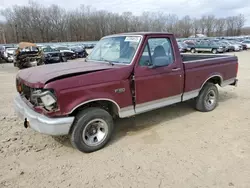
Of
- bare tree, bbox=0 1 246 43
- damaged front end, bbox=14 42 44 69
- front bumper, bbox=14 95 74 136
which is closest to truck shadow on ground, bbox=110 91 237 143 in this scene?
front bumper, bbox=14 95 74 136

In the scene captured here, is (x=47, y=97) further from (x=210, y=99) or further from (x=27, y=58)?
(x=27, y=58)

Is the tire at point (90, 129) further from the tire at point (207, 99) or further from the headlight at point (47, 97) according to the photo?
the tire at point (207, 99)

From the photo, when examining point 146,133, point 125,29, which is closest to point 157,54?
point 146,133

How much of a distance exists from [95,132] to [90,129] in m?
0.13

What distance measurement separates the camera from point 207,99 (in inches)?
215

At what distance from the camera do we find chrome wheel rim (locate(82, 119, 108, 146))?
3.54m

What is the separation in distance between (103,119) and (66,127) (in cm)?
66

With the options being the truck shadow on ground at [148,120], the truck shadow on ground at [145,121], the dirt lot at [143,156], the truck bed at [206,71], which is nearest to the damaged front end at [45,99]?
the dirt lot at [143,156]

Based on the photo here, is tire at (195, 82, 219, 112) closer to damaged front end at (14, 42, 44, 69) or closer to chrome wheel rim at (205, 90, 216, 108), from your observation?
chrome wheel rim at (205, 90, 216, 108)

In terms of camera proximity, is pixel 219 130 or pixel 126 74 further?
pixel 219 130

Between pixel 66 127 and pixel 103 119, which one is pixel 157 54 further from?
pixel 66 127

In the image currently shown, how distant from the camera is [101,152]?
3.62 meters

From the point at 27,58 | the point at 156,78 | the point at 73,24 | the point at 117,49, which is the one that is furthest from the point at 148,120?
the point at 73,24

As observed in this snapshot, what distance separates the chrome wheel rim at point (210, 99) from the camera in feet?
17.9
